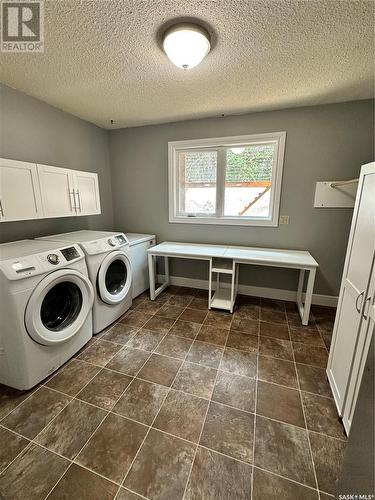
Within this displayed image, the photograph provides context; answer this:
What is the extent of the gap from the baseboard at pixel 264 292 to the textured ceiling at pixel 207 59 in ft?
7.60

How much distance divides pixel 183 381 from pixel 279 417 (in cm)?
70

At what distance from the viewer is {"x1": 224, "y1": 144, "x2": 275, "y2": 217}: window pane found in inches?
111

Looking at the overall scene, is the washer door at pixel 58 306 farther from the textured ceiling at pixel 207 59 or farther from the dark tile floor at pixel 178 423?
the textured ceiling at pixel 207 59

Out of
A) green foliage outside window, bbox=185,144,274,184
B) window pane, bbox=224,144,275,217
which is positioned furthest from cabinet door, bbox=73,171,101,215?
window pane, bbox=224,144,275,217

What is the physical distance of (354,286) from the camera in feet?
4.40

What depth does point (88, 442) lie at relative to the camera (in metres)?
1.26

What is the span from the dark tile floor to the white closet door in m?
0.28

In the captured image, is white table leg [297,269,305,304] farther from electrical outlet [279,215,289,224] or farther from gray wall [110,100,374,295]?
electrical outlet [279,215,289,224]

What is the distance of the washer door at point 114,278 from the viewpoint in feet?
7.13

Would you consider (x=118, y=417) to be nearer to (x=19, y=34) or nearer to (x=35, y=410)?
(x=35, y=410)

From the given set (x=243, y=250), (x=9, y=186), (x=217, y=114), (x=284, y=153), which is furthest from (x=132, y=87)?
(x=243, y=250)

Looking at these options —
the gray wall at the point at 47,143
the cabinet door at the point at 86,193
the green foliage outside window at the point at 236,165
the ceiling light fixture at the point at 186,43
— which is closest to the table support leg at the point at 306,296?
the green foliage outside window at the point at 236,165

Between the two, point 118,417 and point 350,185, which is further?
point 350,185

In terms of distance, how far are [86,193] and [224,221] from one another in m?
1.83
